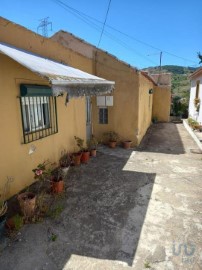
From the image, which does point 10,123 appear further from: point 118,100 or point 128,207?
point 118,100

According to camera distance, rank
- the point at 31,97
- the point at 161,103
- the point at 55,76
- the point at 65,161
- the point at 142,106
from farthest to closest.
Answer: the point at 161,103
the point at 142,106
the point at 65,161
the point at 31,97
the point at 55,76

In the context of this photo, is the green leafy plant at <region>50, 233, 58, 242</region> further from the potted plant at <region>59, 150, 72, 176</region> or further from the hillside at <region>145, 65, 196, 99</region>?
the hillside at <region>145, 65, 196, 99</region>

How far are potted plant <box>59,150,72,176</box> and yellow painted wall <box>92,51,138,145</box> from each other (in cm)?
415

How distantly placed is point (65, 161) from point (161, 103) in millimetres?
17181

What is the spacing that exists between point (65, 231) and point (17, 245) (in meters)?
1.08

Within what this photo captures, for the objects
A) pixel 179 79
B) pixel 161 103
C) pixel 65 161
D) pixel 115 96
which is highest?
pixel 179 79

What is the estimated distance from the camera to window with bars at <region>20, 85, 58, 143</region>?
21.4 ft

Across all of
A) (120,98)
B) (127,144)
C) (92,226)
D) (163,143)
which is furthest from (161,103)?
(92,226)

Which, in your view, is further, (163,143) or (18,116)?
(163,143)

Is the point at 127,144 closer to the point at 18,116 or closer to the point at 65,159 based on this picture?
the point at 65,159

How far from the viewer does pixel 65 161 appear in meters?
8.71

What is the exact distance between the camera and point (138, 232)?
4.97 m

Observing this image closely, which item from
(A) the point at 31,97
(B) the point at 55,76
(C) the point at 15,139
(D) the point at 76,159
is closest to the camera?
(B) the point at 55,76

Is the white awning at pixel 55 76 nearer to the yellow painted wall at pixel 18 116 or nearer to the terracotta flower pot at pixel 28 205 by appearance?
the yellow painted wall at pixel 18 116
